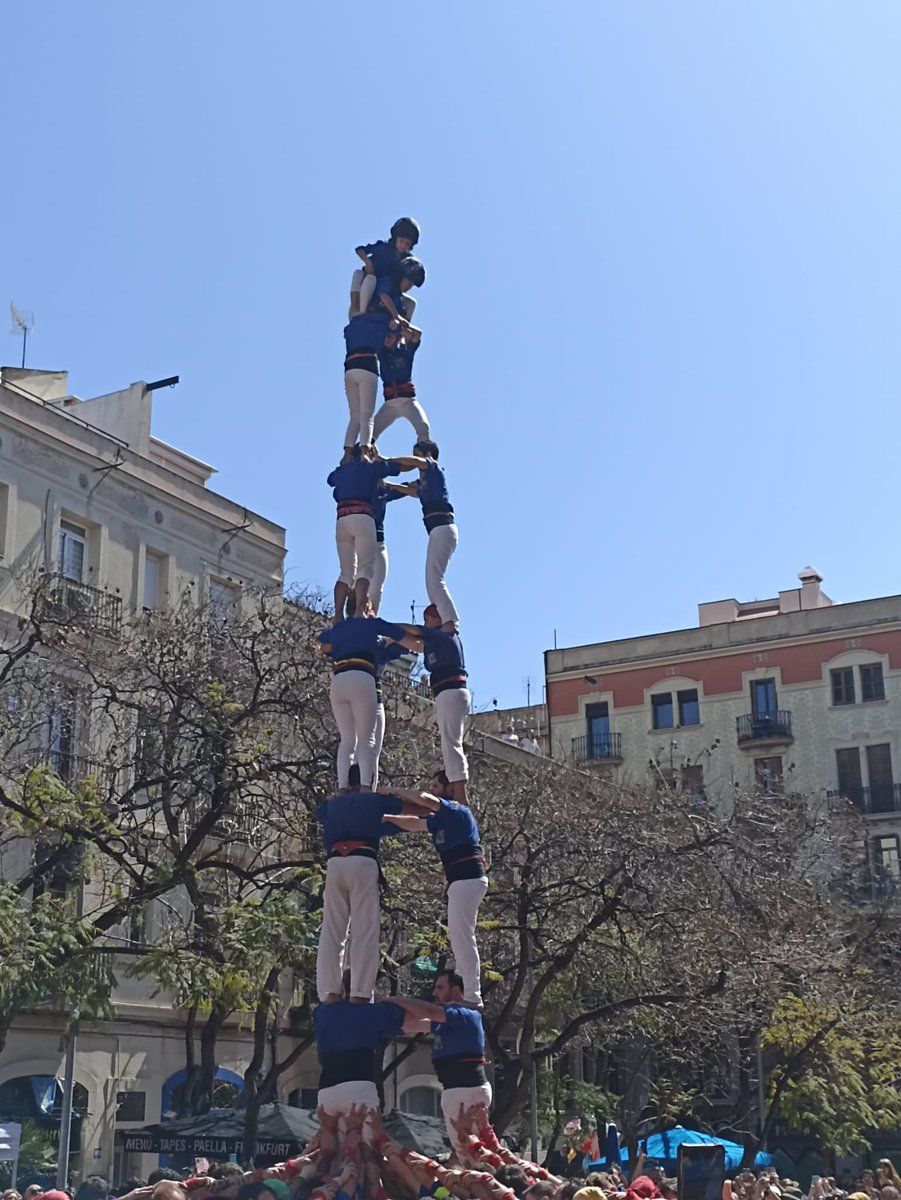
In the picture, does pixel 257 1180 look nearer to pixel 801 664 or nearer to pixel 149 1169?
pixel 149 1169

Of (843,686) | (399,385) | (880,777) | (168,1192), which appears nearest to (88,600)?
(399,385)

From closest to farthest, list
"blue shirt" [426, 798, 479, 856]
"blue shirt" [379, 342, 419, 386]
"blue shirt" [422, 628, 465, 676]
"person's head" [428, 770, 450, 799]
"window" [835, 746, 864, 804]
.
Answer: "blue shirt" [426, 798, 479, 856]
"person's head" [428, 770, 450, 799]
"blue shirt" [422, 628, 465, 676]
"blue shirt" [379, 342, 419, 386]
"window" [835, 746, 864, 804]

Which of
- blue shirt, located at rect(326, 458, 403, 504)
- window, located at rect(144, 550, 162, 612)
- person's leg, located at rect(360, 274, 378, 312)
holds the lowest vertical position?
blue shirt, located at rect(326, 458, 403, 504)

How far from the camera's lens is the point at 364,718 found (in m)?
12.8

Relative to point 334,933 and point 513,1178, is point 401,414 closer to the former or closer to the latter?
point 334,933

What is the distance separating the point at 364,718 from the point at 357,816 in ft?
2.86

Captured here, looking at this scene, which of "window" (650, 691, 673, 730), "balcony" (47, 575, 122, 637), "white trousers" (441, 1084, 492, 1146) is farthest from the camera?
"window" (650, 691, 673, 730)

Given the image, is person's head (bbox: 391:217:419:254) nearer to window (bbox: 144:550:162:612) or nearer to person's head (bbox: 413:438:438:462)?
person's head (bbox: 413:438:438:462)

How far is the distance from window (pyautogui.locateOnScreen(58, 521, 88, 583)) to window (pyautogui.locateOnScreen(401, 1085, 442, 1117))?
15.5 m

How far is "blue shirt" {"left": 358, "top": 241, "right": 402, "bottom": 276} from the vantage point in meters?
14.5

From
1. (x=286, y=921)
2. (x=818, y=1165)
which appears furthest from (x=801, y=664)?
(x=286, y=921)

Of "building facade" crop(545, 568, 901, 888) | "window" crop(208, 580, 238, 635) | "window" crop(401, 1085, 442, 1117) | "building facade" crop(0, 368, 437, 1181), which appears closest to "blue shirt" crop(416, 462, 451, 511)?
"building facade" crop(0, 368, 437, 1181)

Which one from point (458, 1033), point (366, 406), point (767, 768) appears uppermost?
point (767, 768)

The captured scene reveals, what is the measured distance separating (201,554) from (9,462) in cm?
590
